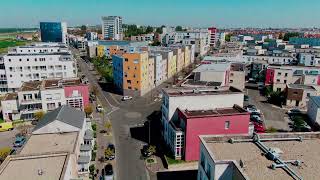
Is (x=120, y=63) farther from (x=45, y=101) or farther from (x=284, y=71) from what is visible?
(x=284, y=71)

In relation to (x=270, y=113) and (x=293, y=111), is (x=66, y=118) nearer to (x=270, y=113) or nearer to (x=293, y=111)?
(x=270, y=113)

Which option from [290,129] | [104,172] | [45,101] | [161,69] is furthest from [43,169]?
[161,69]

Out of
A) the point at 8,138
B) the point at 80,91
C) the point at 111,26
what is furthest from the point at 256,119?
the point at 111,26

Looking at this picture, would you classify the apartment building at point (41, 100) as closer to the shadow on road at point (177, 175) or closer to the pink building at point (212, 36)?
the shadow on road at point (177, 175)

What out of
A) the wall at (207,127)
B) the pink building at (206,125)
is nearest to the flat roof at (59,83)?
the pink building at (206,125)

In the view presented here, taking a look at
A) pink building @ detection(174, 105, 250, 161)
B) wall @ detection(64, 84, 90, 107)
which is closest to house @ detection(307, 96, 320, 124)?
pink building @ detection(174, 105, 250, 161)

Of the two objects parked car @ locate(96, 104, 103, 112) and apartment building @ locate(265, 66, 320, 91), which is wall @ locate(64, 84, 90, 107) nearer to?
parked car @ locate(96, 104, 103, 112)
